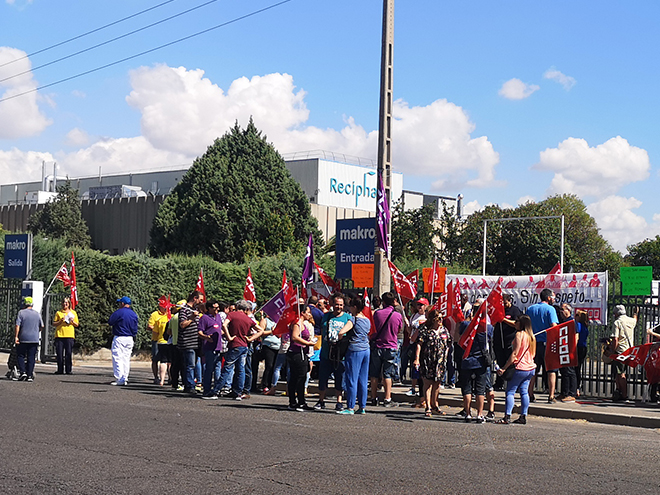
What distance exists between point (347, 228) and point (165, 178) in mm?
55632

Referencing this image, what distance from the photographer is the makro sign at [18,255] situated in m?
23.5

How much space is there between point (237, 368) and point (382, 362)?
100.0 inches

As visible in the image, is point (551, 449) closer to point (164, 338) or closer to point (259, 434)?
point (259, 434)

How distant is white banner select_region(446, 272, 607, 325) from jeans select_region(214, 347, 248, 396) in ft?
16.6

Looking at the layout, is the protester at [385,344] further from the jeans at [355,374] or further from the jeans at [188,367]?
the jeans at [188,367]

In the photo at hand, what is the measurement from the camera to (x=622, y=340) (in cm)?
1542

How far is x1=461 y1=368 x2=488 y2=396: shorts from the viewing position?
12531 mm

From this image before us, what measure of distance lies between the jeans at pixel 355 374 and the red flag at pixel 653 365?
206 inches


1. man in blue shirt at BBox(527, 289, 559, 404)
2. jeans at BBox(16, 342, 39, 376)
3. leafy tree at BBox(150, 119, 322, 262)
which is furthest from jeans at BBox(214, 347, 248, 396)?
leafy tree at BBox(150, 119, 322, 262)

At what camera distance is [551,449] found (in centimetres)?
995

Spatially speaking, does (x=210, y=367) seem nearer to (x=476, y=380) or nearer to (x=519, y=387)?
(x=476, y=380)

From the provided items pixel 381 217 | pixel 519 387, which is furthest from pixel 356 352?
pixel 381 217

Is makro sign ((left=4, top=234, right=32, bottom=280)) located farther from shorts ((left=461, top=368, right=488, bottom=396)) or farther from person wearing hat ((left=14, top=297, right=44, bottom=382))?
shorts ((left=461, top=368, right=488, bottom=396))

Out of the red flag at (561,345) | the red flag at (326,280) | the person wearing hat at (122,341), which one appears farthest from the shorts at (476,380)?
the red flag at (326,280)
